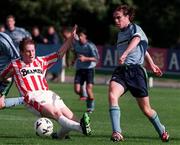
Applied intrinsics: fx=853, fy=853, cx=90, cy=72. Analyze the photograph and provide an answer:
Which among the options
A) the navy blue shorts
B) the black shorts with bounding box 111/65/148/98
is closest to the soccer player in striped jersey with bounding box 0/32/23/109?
the navy blue shorts

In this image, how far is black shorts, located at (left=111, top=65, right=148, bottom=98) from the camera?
1330 cm

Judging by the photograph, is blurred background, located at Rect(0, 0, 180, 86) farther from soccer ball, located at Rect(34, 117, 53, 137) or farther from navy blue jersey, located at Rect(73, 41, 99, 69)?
soccer ball, located at Rect(34, 117, 53, 137)

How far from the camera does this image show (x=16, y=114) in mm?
18359

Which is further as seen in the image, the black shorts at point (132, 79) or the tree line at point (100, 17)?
the tree line at point (100, 17)

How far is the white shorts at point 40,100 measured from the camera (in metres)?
13.1

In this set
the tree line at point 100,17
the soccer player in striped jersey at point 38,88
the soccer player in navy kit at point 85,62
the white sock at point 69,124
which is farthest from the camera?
the tree line at point 100,17

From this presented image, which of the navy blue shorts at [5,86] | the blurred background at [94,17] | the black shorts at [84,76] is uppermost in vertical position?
the navy blue shorts at [5,86]

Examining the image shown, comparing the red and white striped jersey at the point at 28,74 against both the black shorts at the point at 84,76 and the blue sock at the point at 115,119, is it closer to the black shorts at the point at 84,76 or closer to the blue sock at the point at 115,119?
the blue sock at the point at 115,119

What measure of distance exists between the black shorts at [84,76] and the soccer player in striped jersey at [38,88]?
7.70m

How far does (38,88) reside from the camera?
1331 centimetres

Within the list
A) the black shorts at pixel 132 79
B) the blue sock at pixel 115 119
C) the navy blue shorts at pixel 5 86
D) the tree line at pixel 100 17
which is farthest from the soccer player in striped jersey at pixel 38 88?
the tree line at pixel 100 17

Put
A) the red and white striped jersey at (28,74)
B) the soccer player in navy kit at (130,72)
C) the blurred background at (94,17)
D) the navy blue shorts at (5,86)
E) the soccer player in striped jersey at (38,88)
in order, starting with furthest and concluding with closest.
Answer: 1. the blurred background at (94,17)
2. the navy blue shorts at (5,86)
3. the red and white striped jersey at (28,74)
4. the soccer player in navy kit at (130,72)
5. the soccer player in striped jersey at (38,88)

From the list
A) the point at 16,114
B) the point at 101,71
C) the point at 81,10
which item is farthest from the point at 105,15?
the point at 16,114

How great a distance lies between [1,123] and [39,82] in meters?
2.92
